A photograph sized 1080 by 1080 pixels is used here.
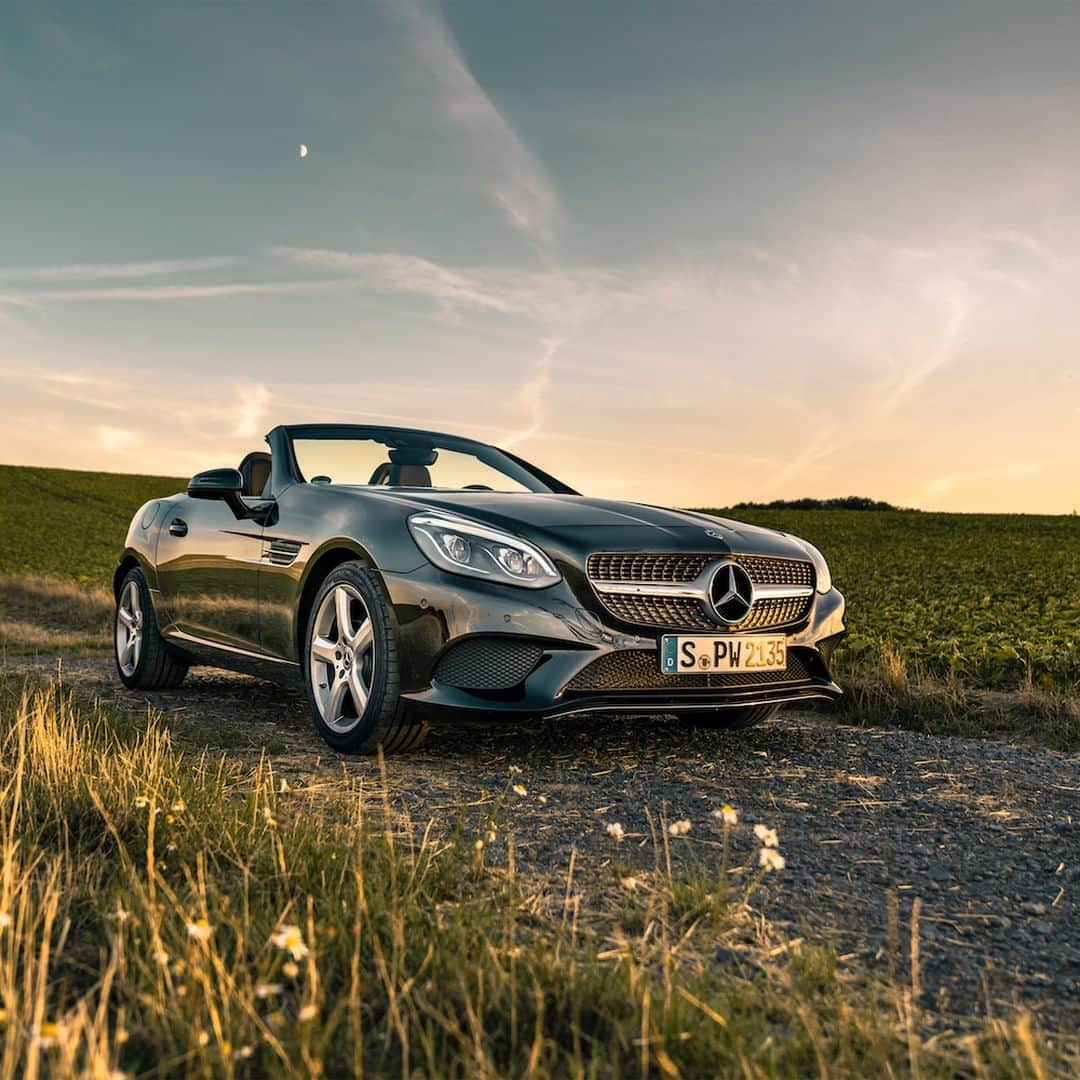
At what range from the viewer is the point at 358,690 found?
505 cm

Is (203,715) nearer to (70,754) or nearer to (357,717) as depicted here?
(357,717)

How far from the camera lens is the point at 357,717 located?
5.13 meters

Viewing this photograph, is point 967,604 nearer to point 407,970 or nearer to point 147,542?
point 147,542

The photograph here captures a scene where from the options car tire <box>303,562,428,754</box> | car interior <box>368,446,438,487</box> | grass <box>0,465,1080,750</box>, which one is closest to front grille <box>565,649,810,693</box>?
car tire <box>303,562,428,754</box>

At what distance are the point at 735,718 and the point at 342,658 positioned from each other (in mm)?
2184

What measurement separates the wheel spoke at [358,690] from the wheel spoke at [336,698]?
0.30 feet

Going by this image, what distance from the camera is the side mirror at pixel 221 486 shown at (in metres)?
6.17

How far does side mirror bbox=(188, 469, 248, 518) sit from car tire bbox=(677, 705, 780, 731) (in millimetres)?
2623

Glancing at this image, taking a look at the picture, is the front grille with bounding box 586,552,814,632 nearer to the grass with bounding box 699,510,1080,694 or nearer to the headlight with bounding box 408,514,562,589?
the headlight with bounding box 408,514,562,589

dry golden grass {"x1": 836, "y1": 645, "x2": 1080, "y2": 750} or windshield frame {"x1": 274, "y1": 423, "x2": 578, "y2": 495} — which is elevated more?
windshield frame {"x1": 274, "y1": 423, "x2": 578, "y2": 495}

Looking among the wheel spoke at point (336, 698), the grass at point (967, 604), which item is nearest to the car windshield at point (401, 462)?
the wheel spoke at point (336, 698)

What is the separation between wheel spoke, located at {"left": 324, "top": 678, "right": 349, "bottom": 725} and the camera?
17.0 feet

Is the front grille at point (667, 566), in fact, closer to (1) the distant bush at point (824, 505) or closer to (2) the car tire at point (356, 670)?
(2) the car tire at point (356, 670)

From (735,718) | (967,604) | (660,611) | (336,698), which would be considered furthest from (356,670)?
(967,604)
